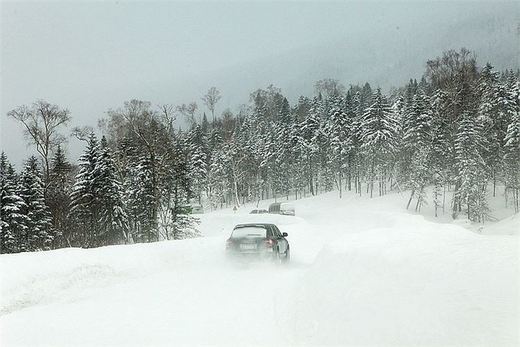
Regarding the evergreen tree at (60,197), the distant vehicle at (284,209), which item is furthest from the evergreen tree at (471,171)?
the evergreen tree at (60,197)

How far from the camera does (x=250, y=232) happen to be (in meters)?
15.6

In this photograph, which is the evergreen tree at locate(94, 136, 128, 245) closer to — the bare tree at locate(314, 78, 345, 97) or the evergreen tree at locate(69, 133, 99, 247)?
the evergreen tree at locate(69, 133, 99, 247)

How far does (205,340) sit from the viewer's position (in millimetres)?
7035

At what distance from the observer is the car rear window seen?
1551cm

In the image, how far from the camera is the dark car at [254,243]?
1508 cm

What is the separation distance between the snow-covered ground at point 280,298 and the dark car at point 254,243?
20.5 inches

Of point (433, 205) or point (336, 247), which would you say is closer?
point (336, 247)

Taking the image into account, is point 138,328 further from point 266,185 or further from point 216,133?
point 216,133

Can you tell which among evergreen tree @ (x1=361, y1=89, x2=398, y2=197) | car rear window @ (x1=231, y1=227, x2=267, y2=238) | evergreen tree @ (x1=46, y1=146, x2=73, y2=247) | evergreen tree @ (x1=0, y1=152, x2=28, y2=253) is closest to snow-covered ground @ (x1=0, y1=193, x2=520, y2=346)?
car rear window @ (x1=231, y1=227, x2=267, y2=238)

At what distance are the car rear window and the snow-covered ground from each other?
110 centimetres

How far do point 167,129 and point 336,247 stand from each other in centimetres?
3535

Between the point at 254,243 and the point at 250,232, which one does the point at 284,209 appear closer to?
the point at 250,232

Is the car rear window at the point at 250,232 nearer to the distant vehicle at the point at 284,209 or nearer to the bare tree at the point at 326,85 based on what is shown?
the distant vehicle at the point at 284,209

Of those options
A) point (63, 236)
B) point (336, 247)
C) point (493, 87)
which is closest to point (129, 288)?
point (336, 247)
